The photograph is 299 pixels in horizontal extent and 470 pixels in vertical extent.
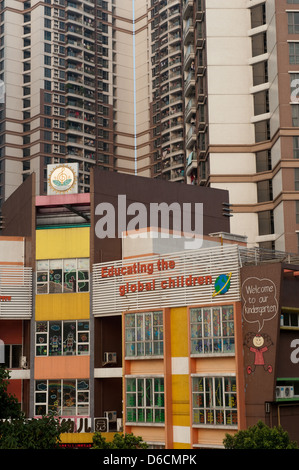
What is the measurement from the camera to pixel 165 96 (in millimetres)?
118500

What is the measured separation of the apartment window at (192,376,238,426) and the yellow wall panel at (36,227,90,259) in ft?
41.2

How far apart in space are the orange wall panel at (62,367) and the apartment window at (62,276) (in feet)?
14.5

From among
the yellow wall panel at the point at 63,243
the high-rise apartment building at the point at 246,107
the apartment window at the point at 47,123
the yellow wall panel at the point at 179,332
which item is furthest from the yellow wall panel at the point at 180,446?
the apartment window at the point at 47,123

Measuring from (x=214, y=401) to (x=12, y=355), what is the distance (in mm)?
16137

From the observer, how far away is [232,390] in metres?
38.2

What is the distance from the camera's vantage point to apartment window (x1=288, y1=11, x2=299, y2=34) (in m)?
72.2

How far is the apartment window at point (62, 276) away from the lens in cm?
4741

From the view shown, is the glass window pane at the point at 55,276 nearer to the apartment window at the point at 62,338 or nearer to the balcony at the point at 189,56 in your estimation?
the apartment window at the point at 62,338

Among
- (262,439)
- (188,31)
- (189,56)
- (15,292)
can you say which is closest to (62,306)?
(15,292)

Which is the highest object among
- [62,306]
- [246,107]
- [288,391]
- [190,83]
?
[190,83]

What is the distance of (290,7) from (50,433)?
55.0 metres

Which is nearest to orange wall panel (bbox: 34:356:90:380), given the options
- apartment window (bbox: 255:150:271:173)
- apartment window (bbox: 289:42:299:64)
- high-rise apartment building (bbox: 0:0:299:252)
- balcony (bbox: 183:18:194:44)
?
high-rise apartment building (bbox: 0:0:299:252)

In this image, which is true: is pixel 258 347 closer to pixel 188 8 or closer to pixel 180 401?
pixel 180 401
